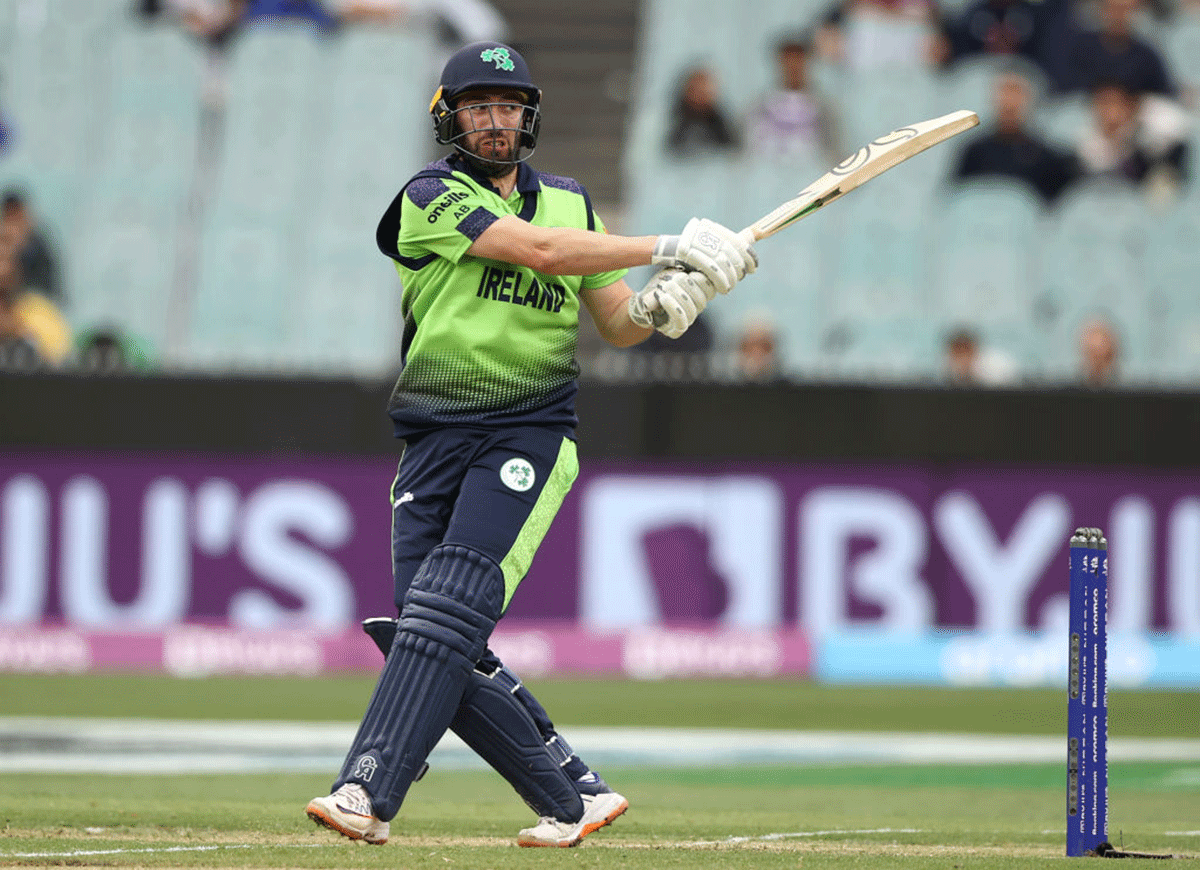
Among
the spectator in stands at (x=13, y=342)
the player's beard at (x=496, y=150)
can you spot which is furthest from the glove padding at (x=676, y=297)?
the spectator in stands at (x=13, y=342)

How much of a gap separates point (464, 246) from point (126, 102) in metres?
11.7

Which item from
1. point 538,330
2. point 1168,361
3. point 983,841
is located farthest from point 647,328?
point 1168,361

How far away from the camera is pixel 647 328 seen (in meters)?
5.16

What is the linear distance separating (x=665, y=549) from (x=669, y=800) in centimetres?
456

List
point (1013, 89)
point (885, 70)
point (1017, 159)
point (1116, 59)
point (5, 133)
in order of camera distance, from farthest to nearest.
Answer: point (5, 133), point (885, 70), point (1116, 59), point (1017, 159), point (1013, 89)

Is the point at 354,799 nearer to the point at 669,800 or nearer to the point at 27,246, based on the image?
the point at 669,800

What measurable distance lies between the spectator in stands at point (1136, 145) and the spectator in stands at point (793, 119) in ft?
6.45

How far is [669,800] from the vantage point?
24.1 feet

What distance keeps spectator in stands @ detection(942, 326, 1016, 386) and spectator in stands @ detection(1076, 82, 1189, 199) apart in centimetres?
245

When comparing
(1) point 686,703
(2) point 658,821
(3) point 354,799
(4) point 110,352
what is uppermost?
(4) point 110,352

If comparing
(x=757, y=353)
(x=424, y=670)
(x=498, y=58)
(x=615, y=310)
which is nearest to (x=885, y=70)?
(x=757, y=353)

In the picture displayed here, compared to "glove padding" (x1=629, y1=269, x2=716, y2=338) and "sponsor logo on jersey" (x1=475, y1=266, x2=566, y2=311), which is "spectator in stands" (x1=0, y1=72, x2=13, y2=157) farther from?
"glove padding" (x1=629, y1=269, x2=716, y2=338)

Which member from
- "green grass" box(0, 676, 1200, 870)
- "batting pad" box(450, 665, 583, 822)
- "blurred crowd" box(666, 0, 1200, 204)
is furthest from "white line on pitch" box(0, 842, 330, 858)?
"blurred crowd" box(666, 0, 1200, 204)

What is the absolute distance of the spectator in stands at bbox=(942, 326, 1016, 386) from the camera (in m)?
11.8
